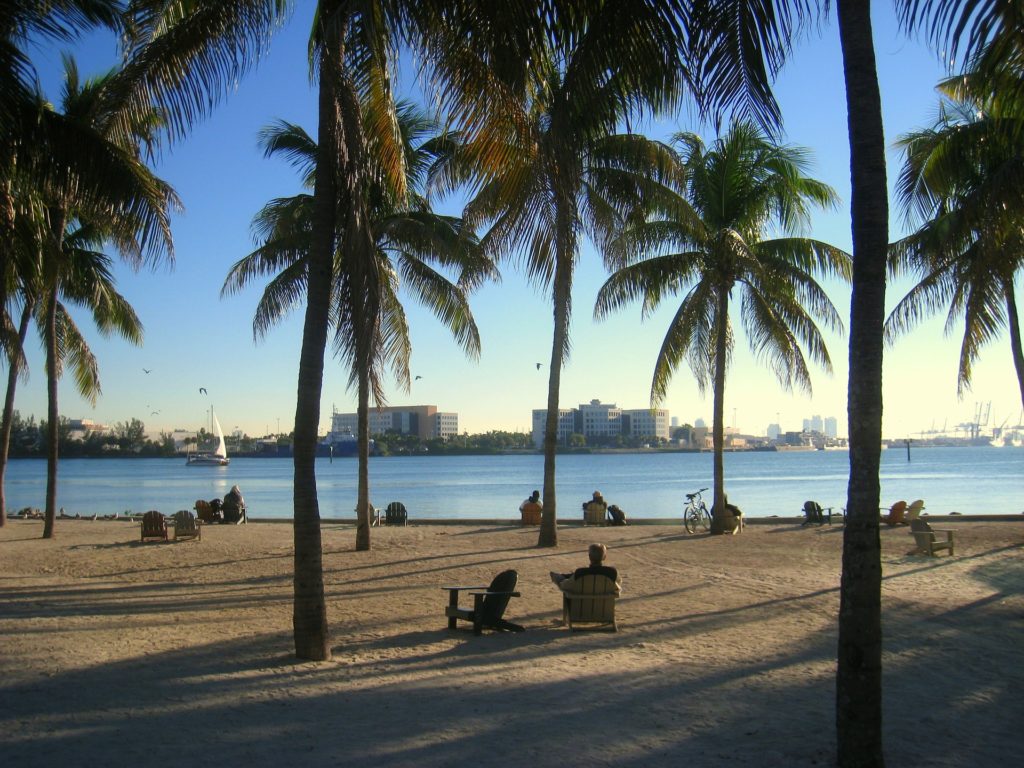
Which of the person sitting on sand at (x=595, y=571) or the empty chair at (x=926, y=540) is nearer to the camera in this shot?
the person sitting on sand at (x=595, y=571)

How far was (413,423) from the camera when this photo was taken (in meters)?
109

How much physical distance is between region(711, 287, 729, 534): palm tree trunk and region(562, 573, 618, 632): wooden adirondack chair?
10.5 metres

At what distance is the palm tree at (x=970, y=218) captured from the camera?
34.9 feet

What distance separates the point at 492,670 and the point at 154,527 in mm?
13868

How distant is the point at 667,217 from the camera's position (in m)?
18.1

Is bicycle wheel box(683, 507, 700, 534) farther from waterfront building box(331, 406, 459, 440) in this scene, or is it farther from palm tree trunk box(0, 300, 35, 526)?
waterfront building box(331, 406, 459, 440)

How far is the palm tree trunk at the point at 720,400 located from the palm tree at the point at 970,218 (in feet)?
11.7

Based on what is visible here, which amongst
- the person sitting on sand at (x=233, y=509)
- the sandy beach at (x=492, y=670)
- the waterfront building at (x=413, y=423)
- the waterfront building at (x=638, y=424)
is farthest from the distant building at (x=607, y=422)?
the sandy beach at (x=492, y=670)

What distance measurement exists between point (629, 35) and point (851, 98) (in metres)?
1.90

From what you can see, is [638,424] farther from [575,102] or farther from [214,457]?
[575,102]

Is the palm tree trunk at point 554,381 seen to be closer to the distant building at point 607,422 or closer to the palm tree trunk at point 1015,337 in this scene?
the palm tree trunk at point 1015,337

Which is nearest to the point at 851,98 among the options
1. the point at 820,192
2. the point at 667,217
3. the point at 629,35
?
the point at 629,35

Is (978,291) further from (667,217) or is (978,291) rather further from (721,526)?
(721,526)

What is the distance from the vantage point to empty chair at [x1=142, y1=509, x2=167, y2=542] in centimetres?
1883
